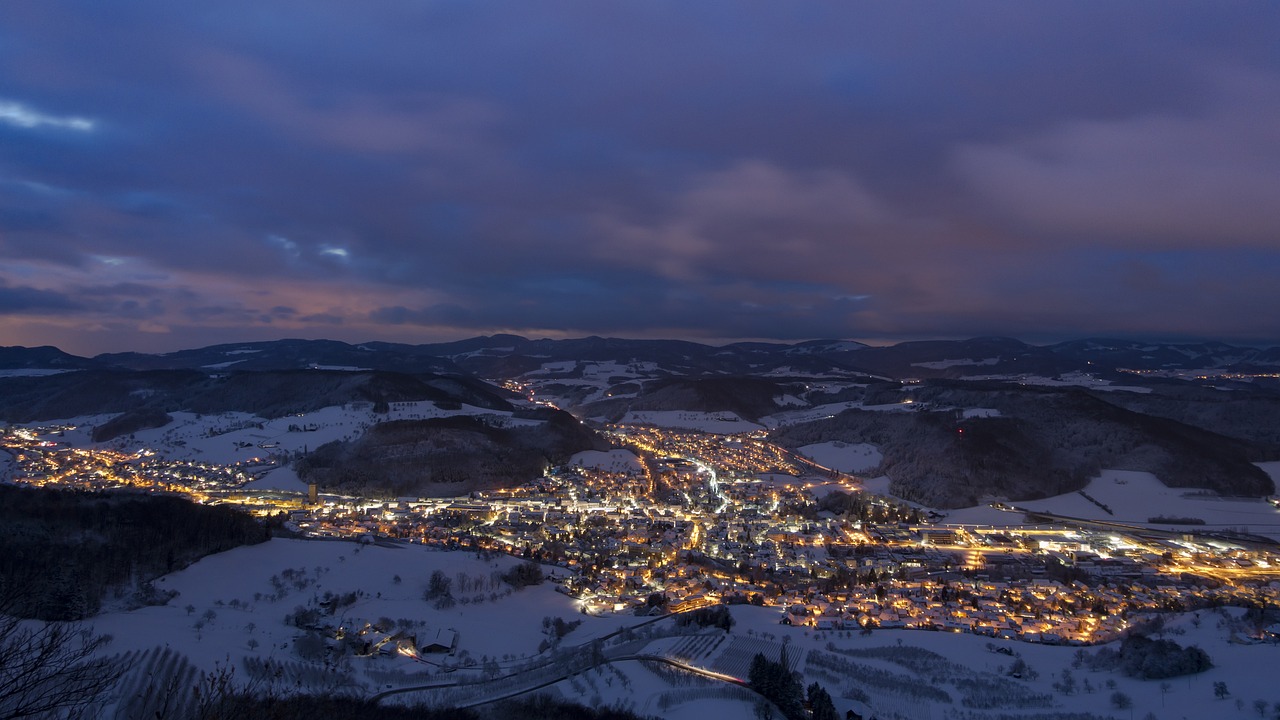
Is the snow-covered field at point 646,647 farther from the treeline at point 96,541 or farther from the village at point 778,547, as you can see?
the village at point 778,547

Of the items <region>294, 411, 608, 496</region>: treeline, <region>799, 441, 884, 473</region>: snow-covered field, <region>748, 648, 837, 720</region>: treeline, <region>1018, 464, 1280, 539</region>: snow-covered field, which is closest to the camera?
<region>748, 648, 837, 720</region>: treeline

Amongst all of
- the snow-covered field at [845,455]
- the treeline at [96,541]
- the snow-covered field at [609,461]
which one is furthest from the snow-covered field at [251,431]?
the snow-covered field at [845,455]

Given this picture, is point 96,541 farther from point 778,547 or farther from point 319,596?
point 778,547

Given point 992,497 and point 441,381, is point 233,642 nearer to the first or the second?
point 992,497

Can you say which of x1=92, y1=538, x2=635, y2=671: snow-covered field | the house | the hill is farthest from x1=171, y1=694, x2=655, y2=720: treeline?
the hill

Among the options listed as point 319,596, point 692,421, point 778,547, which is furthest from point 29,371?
point 778,547

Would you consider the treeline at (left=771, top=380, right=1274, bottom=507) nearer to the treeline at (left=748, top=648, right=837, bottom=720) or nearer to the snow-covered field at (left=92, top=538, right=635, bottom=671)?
the snow-covered field at (left=92, top=538, right=635, bottom=671)

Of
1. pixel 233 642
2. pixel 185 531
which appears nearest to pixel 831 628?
pixel 233 642

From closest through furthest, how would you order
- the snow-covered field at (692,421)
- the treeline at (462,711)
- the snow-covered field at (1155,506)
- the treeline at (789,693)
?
the treeline at (462,711) < the treeline at (789,693) < the snow-covered field at (1155,506) < the snow-covered field at (692,421)
